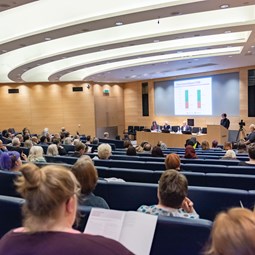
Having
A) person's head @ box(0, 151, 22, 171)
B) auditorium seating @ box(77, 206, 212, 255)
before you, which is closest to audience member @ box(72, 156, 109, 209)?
auditorium seating @ box(77, 206, 212, 255)

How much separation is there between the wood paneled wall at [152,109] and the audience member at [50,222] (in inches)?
545

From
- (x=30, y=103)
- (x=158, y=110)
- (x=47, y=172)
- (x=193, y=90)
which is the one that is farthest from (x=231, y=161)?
(x=30, y=103)

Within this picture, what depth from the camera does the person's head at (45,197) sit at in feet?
4.19

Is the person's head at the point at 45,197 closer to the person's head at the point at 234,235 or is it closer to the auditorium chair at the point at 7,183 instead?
the person's head at the point at 234,235

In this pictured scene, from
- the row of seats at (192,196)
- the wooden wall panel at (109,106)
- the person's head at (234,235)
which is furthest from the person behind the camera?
the wooden wall panel at (109,106)

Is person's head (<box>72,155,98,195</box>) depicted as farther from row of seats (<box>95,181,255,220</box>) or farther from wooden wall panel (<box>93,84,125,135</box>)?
wooden wall panel (<box>93,84,125,135</box>)

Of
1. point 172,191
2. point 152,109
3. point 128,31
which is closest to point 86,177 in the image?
point 172,191

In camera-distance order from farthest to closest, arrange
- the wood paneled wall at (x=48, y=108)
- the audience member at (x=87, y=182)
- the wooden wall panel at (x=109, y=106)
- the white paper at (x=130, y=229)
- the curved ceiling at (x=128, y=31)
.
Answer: the wooden wall panel at (x=109, y=106) < the wood paneled wall at (x=48, y=108) < the curved ceiling at (x=128, y=31) < the audience member at (x=87, y=182) < the white paper at (x=130, y=229)

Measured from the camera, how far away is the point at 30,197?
1293mm

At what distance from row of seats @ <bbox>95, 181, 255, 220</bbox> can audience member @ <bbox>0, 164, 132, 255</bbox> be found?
188 centimetres

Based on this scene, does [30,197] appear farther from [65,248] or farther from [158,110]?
[158,110]

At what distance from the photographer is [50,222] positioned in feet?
4.21

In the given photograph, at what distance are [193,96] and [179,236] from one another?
48.6 feet

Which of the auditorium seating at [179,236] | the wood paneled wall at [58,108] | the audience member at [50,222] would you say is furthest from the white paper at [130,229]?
the wood paneled wall at [58,108]
